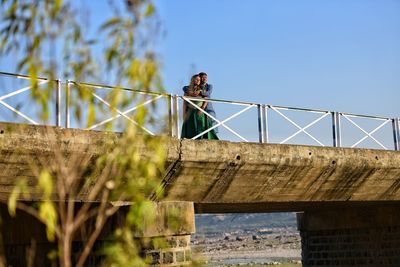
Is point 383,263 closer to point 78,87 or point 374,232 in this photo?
point 374,232

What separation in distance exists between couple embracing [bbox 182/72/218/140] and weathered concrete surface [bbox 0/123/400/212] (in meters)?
0.91

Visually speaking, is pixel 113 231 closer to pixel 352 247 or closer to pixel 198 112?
pixel 198 112

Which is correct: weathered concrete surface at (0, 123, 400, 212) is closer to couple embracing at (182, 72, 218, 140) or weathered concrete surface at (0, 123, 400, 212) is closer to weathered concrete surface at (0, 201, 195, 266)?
weathered concrete surface at (0, 201, 195, 266)

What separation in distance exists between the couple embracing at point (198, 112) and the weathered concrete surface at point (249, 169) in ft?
2.98

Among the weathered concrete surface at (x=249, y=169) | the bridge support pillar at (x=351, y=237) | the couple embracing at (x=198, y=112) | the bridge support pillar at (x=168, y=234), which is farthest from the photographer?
the bridge support pillar at (x=351, y=237)

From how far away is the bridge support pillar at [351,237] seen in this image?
17.0 m

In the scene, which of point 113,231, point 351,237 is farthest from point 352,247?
point 113,231

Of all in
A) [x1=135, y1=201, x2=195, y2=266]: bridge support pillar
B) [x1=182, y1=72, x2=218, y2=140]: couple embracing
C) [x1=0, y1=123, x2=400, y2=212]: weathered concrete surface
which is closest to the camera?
[x1=0, y1=123, x2=400, y2=212]: weathered concrete surface

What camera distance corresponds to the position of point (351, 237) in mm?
17719

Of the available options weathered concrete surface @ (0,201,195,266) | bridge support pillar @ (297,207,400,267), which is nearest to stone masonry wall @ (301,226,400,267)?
bridge support pillar @ (297,207,400,267)

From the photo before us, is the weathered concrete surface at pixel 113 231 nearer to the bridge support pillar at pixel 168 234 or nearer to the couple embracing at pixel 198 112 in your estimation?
the bridge support pillar at pixel 168 234

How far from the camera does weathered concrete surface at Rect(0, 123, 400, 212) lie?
8.95 metres

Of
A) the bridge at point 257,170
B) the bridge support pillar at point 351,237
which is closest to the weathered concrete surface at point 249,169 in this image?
the bridge at point 257,170

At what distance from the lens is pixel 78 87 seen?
4.73 m
